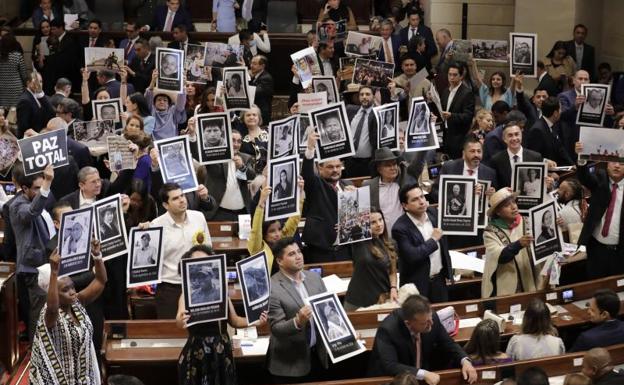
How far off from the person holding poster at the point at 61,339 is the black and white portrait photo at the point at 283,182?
2.18 metres

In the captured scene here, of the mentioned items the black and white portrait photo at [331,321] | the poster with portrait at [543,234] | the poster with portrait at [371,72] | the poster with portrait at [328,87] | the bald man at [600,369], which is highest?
the poster with portrait at [371,72]

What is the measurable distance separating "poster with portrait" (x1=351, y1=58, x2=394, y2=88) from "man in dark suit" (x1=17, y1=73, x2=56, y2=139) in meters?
3.69

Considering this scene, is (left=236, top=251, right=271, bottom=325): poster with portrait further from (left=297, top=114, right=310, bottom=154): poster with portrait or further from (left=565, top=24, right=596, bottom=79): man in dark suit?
(left=565, top=24, right=596, bottom=79): man in dark suit

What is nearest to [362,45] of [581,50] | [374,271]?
[581,50]

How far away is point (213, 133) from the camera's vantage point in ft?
39.8

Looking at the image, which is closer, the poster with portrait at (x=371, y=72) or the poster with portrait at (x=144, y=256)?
the poster with portrait at (x=144, y=256)

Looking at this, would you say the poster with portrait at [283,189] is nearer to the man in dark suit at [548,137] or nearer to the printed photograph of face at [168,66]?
the printed photograph of face at [168,66]

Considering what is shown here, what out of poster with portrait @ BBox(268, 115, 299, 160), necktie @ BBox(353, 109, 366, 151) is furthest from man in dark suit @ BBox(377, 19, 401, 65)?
poster with portrait @ BBox(268, 115, 299, 160)

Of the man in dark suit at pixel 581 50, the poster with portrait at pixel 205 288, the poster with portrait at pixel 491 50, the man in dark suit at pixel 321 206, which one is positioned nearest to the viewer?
the poster with portrait at pixel 205 288

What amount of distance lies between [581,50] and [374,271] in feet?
28.8

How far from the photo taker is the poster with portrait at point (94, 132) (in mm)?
13805

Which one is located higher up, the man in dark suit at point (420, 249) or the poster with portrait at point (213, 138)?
the poster with portrait at point (213, 138)

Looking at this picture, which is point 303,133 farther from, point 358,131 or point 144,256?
point 144,256

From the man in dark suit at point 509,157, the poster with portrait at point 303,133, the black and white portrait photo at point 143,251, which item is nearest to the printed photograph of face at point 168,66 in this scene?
the poster with portrait at point 303,133
